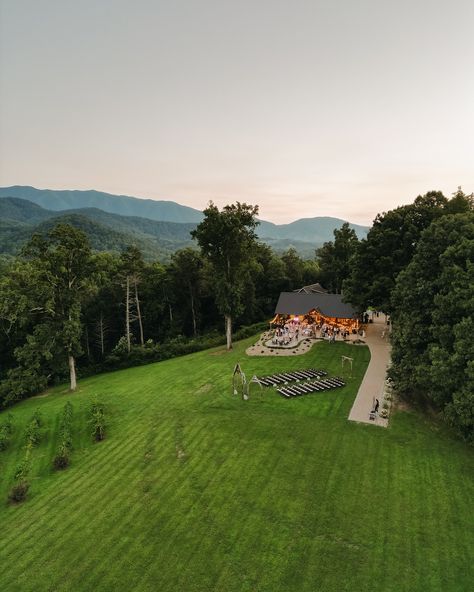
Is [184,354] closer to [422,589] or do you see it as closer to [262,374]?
[262,374]

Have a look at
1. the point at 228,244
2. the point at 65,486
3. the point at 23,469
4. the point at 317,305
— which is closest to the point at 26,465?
the point at 23,469

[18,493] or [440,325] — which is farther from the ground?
[440,325]

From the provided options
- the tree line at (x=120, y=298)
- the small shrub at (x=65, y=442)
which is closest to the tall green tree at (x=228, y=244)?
the tree line at (x=120, y=298)

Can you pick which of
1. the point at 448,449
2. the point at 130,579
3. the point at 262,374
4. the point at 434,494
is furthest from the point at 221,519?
the point at 262,374

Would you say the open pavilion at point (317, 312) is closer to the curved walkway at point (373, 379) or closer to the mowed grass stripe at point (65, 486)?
the curved walkway at point (373, 379)

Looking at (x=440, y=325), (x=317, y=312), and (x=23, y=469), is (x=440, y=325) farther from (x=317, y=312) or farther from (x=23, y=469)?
(x=317, y=312)
